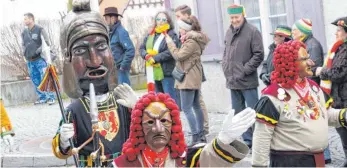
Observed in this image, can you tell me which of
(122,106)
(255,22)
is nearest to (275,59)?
(122,106)

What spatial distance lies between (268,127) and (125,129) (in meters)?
1.18

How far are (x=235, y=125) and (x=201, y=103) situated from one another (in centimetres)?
561

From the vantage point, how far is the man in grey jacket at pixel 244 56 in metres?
8.74

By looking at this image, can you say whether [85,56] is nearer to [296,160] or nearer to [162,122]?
[162,122]

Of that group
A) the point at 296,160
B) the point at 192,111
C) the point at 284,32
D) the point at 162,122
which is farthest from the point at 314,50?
the point at 162,122

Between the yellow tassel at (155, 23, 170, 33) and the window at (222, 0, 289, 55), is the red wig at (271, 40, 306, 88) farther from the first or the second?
the window at (222, 0, 289, 55)

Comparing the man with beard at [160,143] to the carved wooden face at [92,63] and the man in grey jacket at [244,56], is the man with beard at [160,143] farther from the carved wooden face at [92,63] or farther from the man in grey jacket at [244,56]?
the man in grey jacket at [244,56]

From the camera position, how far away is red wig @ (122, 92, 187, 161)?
14.3 feet

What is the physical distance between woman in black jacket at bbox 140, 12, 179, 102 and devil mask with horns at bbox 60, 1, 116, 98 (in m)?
4.51

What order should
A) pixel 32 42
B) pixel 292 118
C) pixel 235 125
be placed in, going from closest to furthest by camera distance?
pixel 235 125 < pixel 292 118 < pixel 32 42

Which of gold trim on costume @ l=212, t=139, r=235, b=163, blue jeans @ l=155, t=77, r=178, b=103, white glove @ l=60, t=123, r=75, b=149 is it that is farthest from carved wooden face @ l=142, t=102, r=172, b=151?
blue jeans @ l=155, t=77, r=178, b=103

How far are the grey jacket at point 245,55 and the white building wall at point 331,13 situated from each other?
6.03 feet

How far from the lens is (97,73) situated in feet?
17.1

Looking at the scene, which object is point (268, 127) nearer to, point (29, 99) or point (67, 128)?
point (67, 128)
